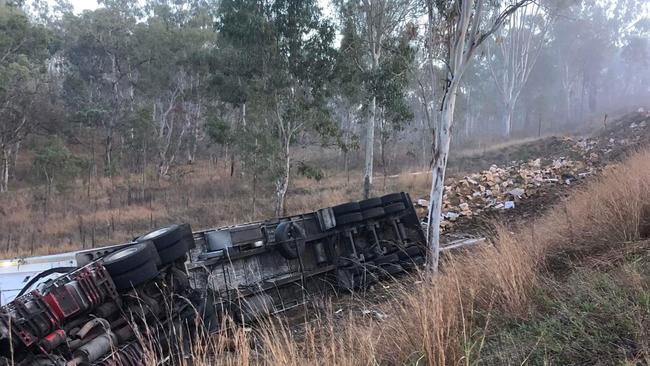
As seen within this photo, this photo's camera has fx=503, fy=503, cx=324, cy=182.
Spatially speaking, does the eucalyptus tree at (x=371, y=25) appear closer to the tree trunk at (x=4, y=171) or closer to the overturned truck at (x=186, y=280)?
the overturned truck at (x=186, y=280)

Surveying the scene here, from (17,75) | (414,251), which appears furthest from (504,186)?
(17,75)

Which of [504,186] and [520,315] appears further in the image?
[504,186]

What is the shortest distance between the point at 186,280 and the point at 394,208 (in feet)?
13.5

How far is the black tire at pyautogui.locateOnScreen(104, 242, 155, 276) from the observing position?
5504mm

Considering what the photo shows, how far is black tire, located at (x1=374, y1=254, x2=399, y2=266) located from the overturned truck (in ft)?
0.08

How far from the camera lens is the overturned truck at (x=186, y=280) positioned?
15.1ft

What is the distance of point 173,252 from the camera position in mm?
6465

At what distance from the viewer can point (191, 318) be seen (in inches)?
243

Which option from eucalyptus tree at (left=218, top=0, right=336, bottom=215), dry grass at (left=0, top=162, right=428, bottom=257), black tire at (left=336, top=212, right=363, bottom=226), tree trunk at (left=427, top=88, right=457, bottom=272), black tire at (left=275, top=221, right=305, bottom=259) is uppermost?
eucalyptus tree at (left=218, top=0, right=336, bottom=215)

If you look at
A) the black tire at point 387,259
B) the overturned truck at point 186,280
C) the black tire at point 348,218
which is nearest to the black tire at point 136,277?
the overturned truck at point 186,280

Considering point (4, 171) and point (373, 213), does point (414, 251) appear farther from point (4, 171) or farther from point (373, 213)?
point (4, 171)

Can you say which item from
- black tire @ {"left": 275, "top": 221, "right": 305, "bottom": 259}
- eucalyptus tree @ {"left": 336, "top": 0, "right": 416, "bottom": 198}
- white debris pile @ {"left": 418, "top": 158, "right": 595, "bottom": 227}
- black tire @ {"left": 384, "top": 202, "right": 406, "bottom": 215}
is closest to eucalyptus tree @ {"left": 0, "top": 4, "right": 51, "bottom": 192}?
eucalyptus tree @ {"left": 336, "top": 0, "right": 416, "bottom": 198}

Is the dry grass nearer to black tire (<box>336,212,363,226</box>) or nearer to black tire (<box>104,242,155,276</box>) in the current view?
black tire (<box>336,212,363,226</box>)

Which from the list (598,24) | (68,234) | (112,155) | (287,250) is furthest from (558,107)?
(287,250)
